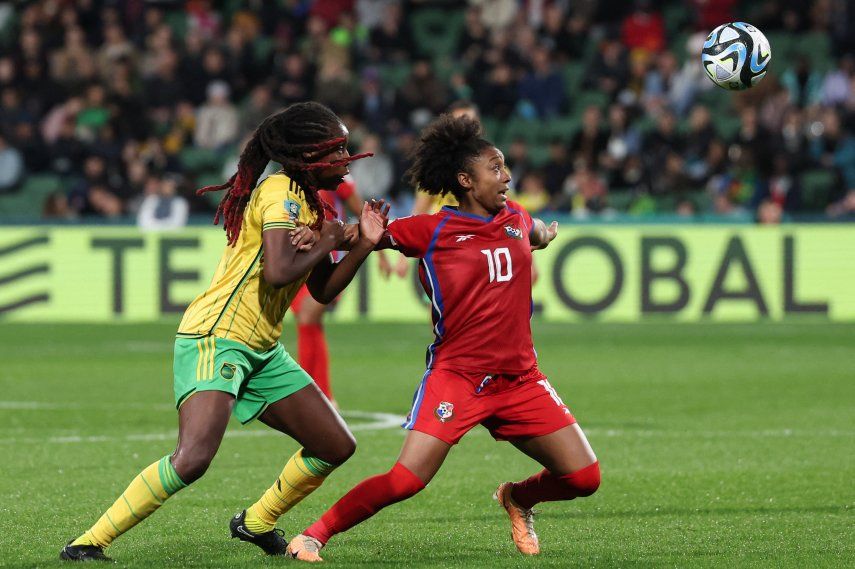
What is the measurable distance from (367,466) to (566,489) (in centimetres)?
282

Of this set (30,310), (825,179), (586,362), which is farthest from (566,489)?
(825,179)

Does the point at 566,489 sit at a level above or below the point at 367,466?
above

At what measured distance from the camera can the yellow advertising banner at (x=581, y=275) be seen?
731 inches

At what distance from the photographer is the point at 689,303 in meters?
18.6

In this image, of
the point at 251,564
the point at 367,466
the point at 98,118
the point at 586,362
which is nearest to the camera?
the point at 251,564

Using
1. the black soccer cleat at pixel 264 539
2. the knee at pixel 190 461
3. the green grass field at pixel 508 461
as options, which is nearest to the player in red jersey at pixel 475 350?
the black soccer cleat at pixel 264 539

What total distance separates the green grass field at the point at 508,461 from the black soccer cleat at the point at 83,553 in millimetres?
161

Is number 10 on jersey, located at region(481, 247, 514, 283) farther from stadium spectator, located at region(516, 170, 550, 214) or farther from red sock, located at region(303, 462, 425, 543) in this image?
stadium spectator, located at region(516, 170, 550, 214)

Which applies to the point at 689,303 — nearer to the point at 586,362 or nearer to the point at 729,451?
the point at 586,362

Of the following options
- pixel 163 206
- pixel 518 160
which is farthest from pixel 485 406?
pixel 518 160

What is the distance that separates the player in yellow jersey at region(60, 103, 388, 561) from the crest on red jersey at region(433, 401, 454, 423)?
1.55 ft

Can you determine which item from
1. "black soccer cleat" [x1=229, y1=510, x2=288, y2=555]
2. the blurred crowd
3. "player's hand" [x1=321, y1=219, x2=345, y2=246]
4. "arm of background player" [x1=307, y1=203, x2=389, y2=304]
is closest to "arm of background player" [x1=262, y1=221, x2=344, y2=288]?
"player's hand" [x1=321, y1=219, x2=345, y2=246]

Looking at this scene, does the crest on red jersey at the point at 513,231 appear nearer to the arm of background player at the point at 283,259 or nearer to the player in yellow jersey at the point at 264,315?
the player in yellow jersey at the point at 264,315

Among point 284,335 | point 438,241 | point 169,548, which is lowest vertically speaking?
point 284,335
